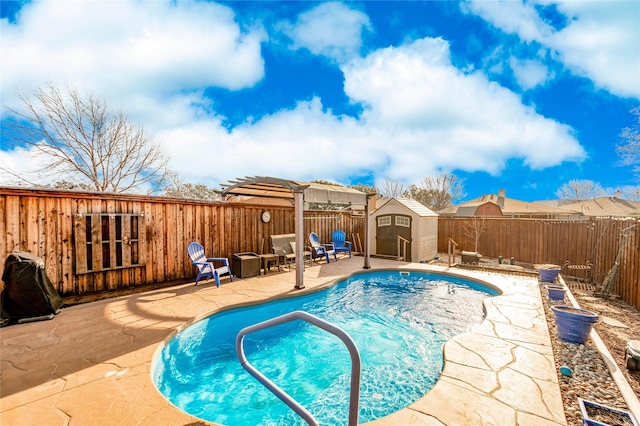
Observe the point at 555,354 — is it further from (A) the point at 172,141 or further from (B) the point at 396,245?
(A) the point at 172,141

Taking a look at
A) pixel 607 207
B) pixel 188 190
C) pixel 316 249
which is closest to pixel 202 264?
pixel 316 249

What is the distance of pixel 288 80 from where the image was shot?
11.4 metres

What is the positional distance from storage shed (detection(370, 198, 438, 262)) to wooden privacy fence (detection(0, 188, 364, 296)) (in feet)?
16.5

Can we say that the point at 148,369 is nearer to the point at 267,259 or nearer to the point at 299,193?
the point at 299,193

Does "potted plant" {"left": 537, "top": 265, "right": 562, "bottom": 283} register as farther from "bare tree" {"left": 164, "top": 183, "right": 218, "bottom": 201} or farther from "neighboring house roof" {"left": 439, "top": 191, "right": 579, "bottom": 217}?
"neighboring house roof" {"left": 439, "top": 191, "right": 579, "bottom": 217}

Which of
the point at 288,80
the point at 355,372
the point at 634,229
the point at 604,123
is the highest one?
the point at 604,123

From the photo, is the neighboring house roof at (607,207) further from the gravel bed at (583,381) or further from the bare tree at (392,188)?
the gravel bed at (583,381)

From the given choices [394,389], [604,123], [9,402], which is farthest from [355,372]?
[604,123]

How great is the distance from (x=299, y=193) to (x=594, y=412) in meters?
5.05

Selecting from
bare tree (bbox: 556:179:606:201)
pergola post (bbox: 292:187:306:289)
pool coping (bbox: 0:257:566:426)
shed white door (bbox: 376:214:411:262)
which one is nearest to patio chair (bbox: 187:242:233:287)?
pool coping (bbox: 0:257:566:426)

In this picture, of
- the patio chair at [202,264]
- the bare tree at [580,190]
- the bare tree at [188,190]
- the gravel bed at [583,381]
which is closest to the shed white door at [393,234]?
the patio chair at [202,264]

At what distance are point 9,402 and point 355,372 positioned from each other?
3047 millimetres

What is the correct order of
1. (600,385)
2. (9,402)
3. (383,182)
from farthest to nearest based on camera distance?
(383,182)
(600,385)
(9,402)

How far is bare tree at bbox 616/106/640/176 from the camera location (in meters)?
9.02
